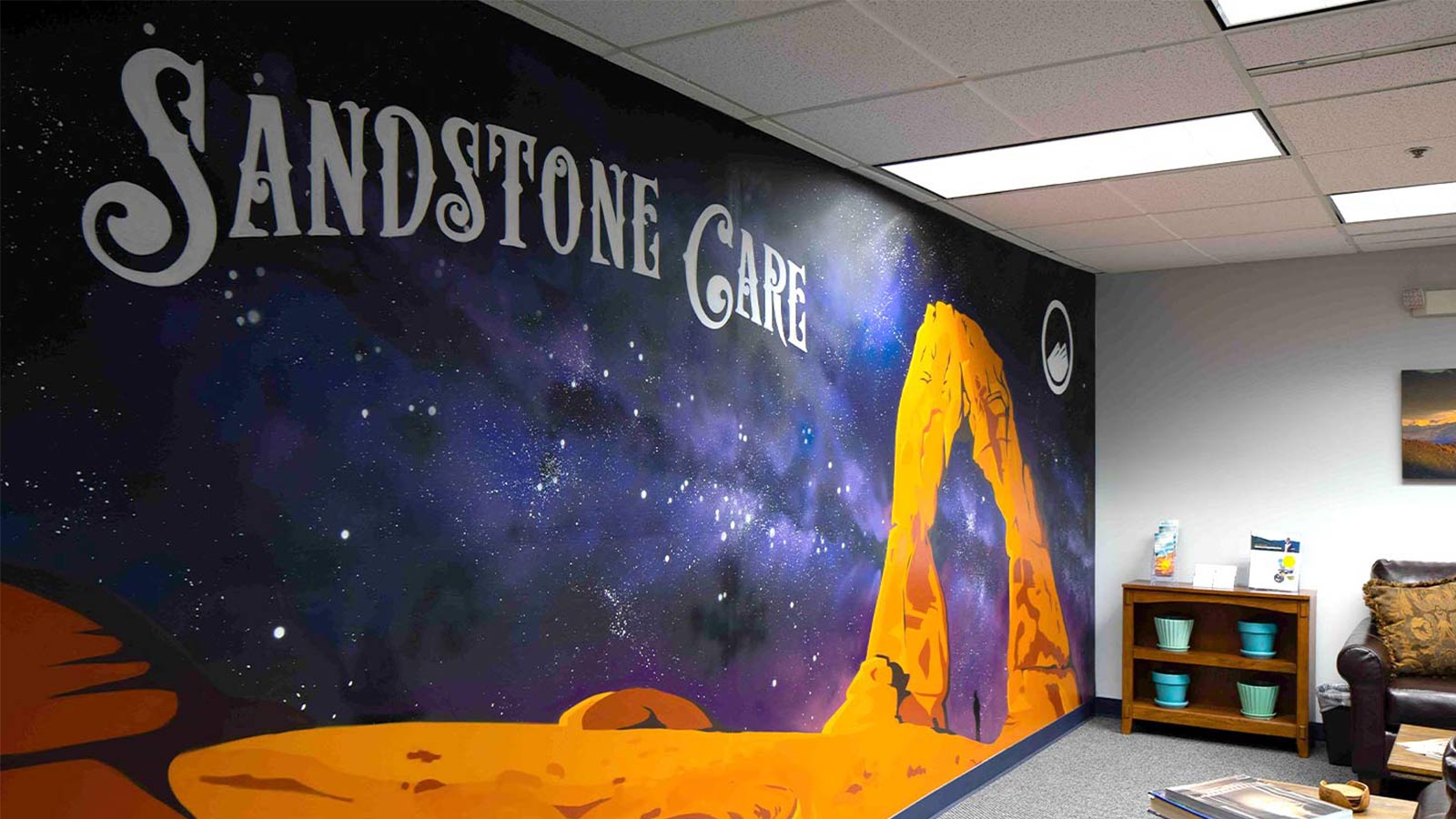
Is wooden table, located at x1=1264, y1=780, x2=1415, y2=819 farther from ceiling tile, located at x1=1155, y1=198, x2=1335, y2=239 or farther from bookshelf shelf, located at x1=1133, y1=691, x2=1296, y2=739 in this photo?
bookshelf shelf, located at x1=1133, y1=691, x2=1296, y2=739

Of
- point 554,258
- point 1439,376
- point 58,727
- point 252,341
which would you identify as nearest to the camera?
point 58,727

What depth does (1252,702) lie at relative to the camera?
20.4ft

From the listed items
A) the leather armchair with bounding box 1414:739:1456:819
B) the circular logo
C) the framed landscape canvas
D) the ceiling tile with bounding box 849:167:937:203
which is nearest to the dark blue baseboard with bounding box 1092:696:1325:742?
the circular logo

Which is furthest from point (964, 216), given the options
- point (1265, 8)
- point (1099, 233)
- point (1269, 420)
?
point (1269, 420)

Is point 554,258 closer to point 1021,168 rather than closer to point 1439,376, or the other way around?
point 1021,168

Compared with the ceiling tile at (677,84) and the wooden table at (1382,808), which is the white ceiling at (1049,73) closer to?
the ceiling tile at (677,84)

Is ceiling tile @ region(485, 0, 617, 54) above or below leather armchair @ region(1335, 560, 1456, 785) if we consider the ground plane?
above

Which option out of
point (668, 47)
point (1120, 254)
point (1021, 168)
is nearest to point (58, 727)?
point (668, 47)

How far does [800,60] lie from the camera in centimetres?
324

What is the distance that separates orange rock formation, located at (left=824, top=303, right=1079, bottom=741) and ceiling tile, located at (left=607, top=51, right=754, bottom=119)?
5.43 ft

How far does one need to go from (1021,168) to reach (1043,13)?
63.5 inches

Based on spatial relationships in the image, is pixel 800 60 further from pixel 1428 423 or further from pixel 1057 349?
pixel 1428 423

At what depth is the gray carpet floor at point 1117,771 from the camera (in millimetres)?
5062

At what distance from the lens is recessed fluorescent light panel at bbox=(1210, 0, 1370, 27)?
282 cm
